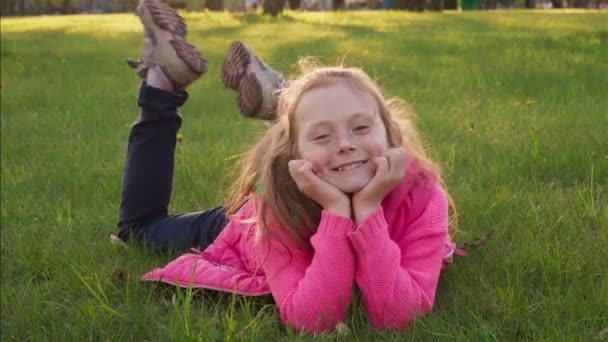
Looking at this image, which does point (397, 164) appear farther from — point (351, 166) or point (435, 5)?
point (435, 5)

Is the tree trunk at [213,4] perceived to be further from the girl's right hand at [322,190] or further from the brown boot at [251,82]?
the girl's right hand at [322,190]

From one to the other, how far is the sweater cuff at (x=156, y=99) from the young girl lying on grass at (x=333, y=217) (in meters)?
0.64

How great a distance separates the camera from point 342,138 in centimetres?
219

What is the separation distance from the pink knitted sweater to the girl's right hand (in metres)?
0.03

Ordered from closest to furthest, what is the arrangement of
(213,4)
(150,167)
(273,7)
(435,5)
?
1. (150,167)
2. (273,7)
3. (213,4)
4. (435,5)

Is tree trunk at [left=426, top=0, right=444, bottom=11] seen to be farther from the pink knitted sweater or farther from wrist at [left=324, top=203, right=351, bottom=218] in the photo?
wrist at [left=324, top=203, right=351, bottom=218]

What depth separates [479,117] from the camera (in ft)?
16.8

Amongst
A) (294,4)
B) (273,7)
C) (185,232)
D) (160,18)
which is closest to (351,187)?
(185,232)

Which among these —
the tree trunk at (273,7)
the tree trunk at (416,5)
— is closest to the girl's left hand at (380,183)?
the tree trunk at (273,7)

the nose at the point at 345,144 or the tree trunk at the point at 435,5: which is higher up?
the nose at the point at 345,144

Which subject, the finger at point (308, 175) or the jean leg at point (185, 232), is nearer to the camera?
the finger at point (308, 175)

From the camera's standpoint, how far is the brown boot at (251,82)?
3.21 meters

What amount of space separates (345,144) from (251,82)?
116 centimetres

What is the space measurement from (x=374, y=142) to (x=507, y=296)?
0.54 meters
